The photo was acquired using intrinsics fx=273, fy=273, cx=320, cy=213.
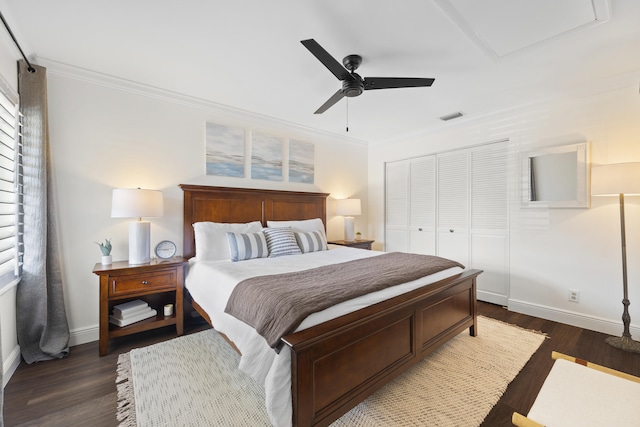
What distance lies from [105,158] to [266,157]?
180 cm

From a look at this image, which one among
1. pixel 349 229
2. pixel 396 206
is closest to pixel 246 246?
pixel 349 229

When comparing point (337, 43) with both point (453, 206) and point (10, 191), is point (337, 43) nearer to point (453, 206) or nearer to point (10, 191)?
point (10, 191)

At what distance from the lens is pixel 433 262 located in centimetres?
260

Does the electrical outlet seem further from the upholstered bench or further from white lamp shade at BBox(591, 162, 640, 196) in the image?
the upholstered bench

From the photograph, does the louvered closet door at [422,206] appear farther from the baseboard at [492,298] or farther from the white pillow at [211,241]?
the white pillow at [211,241]

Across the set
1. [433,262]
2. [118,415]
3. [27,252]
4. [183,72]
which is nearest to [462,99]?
[433,262]

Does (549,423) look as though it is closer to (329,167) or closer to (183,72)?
(183,72)

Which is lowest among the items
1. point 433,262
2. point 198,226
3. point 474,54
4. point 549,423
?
point 549,423

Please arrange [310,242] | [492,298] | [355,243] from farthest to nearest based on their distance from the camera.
A: [355,243], [492,298], [310,242]

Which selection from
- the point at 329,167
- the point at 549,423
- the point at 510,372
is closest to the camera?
the point at 549,423

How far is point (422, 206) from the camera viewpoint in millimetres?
4438

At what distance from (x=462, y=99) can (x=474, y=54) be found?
3.23 feet

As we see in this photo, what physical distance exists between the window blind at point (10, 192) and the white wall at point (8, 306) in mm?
131

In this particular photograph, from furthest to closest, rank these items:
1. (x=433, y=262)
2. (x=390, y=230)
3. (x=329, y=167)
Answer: (x=390, y=230)
(x=329, y=167)
(x=433, y=262)
